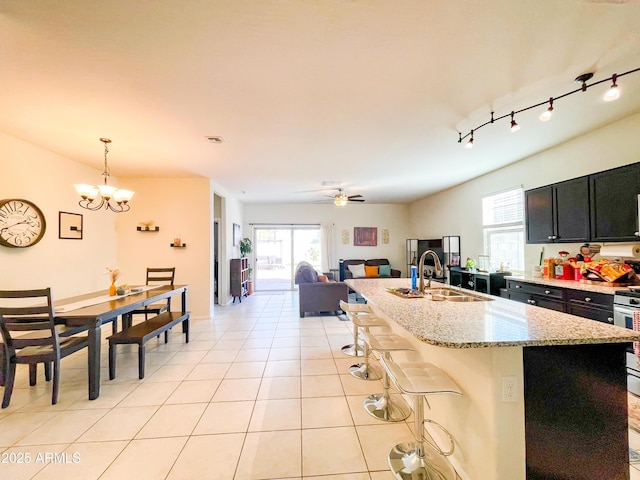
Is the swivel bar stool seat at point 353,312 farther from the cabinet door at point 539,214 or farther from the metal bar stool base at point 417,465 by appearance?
the cabinet door at point 539,214

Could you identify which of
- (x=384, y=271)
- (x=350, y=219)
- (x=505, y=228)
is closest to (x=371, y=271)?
(x=384, y=271)

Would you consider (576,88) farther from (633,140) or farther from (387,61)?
(387,61)

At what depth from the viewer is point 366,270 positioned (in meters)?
7.83

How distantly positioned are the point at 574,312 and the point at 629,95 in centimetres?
203

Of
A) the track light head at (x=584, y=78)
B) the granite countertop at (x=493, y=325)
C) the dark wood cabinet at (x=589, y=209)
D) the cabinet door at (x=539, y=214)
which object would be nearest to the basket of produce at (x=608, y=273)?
the dark wood cabinet at (x=589, y=209)

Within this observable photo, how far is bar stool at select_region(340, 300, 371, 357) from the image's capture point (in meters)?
2.91

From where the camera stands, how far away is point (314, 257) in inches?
336

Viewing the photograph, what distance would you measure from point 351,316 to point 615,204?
2825mm

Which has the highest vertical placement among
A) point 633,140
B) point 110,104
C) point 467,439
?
point 110,104

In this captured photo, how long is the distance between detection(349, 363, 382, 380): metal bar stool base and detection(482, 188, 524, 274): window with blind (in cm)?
307

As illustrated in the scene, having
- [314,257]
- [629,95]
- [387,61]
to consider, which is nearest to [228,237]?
[314,257]

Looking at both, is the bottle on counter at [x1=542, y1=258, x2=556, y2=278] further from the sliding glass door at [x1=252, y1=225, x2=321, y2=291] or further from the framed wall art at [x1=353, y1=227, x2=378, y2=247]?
the sliding glass door at [x1=252, y1=225, x2=321, y2=291]

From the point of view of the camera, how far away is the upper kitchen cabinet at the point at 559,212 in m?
3.08

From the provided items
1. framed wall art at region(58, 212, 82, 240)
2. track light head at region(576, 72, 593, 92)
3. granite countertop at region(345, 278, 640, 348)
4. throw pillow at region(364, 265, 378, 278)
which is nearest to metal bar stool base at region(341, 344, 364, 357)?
granite countertop at region(345, 278, 640, 348)
